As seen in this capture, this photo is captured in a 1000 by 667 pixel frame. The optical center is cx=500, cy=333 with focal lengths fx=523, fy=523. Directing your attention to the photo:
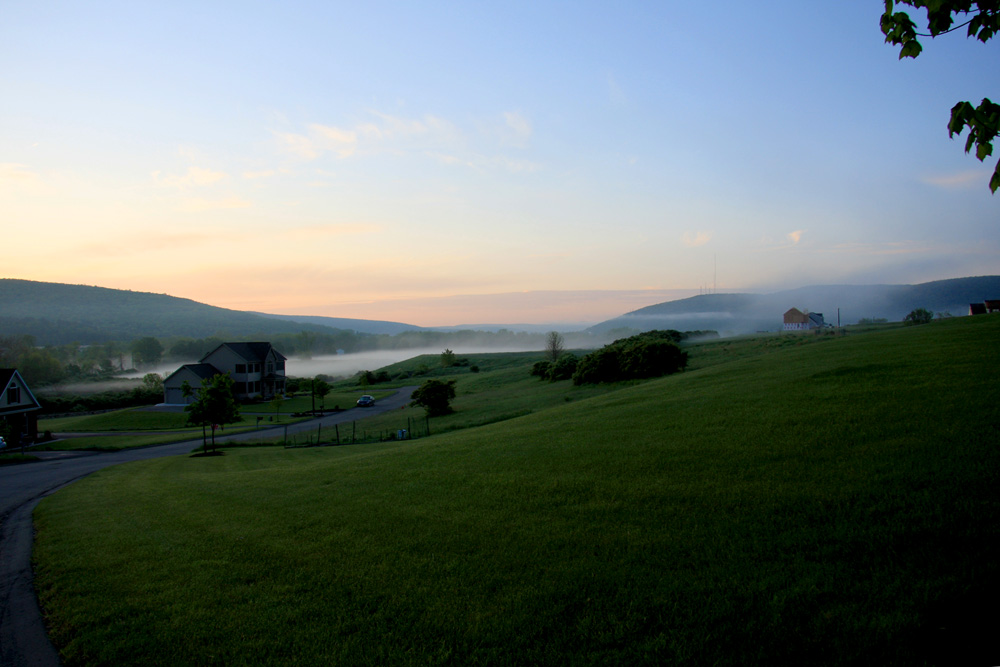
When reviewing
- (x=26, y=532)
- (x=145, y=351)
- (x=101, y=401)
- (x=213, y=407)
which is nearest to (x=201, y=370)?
(x=101, y=401)

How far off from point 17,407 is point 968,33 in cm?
5467

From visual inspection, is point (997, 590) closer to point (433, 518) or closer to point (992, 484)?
point (992, 484)

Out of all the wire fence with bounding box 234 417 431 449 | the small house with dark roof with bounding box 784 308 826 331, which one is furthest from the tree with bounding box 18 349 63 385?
the small house with dark roof with bounding box 784 308 826 331

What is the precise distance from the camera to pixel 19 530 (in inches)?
485

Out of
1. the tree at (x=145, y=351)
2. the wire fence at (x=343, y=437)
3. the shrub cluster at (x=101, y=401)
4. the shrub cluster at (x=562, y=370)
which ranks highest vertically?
the tree at (x=145, y=351)

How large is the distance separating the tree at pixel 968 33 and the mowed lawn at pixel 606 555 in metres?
4.21

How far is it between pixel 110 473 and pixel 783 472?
25.9 metres

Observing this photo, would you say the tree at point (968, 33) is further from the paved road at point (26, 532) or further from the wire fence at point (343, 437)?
the wire fence at point (343, 437)

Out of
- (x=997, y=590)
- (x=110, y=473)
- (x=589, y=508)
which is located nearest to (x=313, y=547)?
(x=589, y=508)

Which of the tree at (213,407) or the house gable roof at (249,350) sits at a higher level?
the house gable roof at (249,350)

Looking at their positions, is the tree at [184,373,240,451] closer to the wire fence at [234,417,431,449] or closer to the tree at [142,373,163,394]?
the wire fence at [234,417,431,449]

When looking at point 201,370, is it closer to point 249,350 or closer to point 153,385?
point 249,350

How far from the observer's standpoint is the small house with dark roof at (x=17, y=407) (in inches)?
1539

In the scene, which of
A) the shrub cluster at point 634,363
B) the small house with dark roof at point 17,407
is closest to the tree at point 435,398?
the shrub cluster at point 634,363
